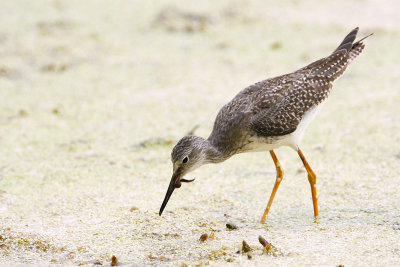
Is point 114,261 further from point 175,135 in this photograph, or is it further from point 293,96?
point 175,135

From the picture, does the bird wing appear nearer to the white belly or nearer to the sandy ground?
the white belly

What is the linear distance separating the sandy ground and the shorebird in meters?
0.52

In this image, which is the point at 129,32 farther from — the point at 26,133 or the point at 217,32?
the point at 26,133

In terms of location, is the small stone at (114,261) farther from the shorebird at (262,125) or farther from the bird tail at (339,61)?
the bird tail at (339,61)

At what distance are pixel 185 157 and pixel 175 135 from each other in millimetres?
2453

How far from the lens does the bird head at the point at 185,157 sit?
20.0 feet

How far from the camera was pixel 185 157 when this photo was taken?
20.1 ft

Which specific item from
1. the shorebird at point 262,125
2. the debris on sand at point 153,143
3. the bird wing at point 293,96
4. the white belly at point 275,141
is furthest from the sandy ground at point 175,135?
the bird wing at point 293,96

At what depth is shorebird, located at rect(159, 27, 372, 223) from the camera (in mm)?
6203

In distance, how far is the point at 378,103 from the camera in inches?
360

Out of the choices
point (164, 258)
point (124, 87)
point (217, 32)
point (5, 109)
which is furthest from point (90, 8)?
point (164, 258)

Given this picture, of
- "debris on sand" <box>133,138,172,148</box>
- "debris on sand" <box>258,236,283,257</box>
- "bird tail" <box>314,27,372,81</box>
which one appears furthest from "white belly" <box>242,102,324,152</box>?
"debris on sand" <box>133,138,172,148</box>

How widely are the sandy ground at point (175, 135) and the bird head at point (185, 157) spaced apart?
395mm

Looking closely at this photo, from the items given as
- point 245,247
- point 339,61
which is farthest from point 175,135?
point 245,247
